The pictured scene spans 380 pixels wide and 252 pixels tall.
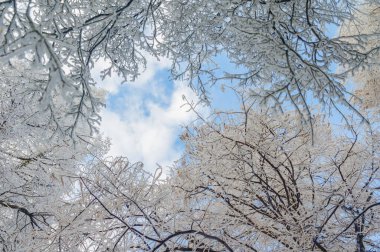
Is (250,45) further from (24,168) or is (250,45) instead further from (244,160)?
(24,168)

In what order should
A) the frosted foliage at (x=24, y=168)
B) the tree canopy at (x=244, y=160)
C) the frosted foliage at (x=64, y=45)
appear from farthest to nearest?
the frosted foliage at (x=24, y=168) → the tree canopy at (x=244, y=160) → the frosted foliage at (x=64, y=45)

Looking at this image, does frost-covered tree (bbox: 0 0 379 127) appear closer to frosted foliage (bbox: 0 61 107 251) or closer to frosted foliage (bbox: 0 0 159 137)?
frosted foliage (bbox: 0 0 159 137)

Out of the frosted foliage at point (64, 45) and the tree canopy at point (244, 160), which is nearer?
the frosted foliage at point (64, 45)

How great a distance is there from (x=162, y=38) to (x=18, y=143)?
4.04m

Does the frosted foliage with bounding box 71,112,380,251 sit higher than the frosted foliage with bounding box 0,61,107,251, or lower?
lower

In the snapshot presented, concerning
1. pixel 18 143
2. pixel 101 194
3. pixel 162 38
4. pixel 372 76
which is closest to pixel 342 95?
pixel 101 194

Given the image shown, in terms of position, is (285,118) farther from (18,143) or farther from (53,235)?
(18,143)

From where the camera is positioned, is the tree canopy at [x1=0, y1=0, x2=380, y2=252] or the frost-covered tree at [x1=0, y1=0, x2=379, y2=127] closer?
the frost-covered tree at [x1=0, y1=0, x2=379, y2=127]

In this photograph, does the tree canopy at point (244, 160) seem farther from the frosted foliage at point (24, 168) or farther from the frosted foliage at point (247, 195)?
the frosted foliage at point (24, 168)

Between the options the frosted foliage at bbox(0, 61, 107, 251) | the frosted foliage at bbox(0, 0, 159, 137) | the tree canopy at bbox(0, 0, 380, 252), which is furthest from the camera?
the frosted foliage at bbox(0, 61, 107, 251)

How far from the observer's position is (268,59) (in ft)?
11.1

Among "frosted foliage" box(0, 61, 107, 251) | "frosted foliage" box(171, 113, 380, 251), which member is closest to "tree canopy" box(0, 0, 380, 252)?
"frosted foliage" box(171, 113, 380, 251)

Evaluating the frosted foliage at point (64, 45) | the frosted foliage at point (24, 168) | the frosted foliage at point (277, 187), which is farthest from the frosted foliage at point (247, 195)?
the frosted foliage at point (24, 168)

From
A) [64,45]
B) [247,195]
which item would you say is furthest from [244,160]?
[64,45]
